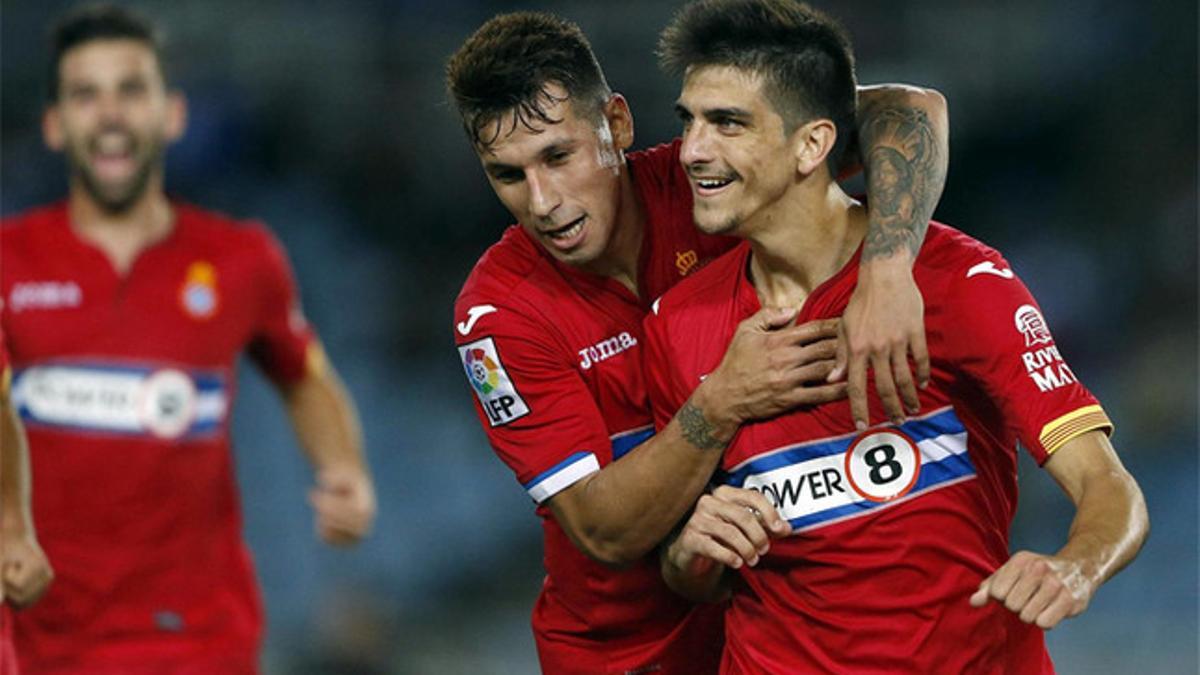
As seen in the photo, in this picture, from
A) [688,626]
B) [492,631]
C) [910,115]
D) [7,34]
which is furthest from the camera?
[7,34]

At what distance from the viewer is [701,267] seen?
3.72 meters

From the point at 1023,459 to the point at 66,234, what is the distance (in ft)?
15.4

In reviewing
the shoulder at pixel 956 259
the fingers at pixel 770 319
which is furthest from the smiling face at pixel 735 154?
the shoulder at pixel 956 259

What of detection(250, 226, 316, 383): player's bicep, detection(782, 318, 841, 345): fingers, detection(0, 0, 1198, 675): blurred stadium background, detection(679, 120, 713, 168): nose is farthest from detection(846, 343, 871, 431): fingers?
detection(0, 0, 1198, 675): blurred stadium background

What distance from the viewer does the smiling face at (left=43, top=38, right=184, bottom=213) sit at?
547 cm

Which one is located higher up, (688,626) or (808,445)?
(808,445)

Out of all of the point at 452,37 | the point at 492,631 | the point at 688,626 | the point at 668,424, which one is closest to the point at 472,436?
the point at 492,631

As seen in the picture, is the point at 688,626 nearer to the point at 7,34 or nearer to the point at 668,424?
the point at 668,424

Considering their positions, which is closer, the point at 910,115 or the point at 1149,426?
the point at 910,115

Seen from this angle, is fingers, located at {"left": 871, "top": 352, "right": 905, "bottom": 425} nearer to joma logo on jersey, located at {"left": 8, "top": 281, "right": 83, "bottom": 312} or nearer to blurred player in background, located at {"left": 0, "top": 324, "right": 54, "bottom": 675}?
blurred player in background, located at {"left": 0, "top": 324, "right": 54, "bottom": 675}

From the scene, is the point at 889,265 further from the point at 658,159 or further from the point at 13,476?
the point at 13,476

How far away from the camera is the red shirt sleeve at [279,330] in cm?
563

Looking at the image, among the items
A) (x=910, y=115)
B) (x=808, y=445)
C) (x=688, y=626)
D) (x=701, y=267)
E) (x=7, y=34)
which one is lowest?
(x=688, y=626)

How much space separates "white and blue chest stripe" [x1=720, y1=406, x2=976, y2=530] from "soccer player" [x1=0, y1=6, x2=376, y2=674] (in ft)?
7.98
